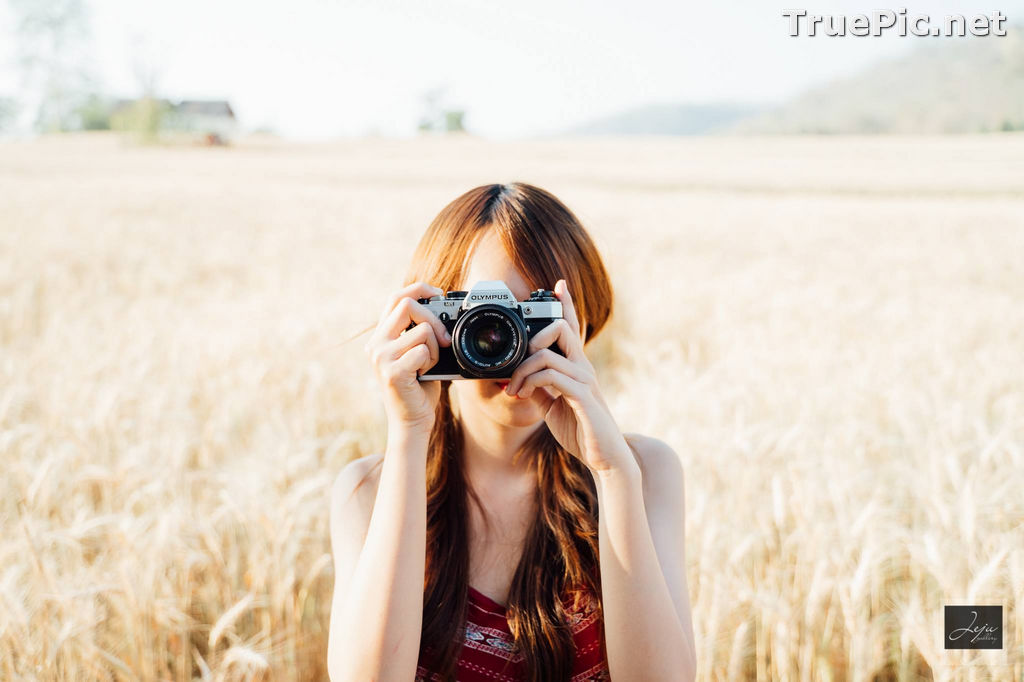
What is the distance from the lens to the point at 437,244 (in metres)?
1.64

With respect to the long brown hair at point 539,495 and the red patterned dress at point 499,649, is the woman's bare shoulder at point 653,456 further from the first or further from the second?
the red patterned dress at point 499,649

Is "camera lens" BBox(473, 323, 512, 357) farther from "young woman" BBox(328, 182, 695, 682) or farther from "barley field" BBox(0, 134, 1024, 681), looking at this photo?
"barley field" BBox(0, 134, 1024, 681)

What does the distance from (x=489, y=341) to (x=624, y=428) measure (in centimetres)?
197

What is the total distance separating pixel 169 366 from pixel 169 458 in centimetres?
140

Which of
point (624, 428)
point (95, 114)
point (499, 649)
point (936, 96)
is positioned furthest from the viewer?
point (95, 114)

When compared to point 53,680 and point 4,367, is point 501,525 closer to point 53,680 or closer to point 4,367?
point 53,680

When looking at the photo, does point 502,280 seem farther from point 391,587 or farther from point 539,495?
point 391,587

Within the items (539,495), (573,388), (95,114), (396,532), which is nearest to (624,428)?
(539,495)

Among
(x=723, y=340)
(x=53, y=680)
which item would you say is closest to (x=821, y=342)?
(x=723, y=340)

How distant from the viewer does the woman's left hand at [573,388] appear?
1371mm

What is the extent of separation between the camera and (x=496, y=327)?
143 cm

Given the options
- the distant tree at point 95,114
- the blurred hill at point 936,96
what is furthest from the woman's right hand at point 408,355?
the distant tree at point 95,114

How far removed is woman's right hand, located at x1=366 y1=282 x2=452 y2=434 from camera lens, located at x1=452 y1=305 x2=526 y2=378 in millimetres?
63

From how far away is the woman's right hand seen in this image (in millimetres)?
1415
